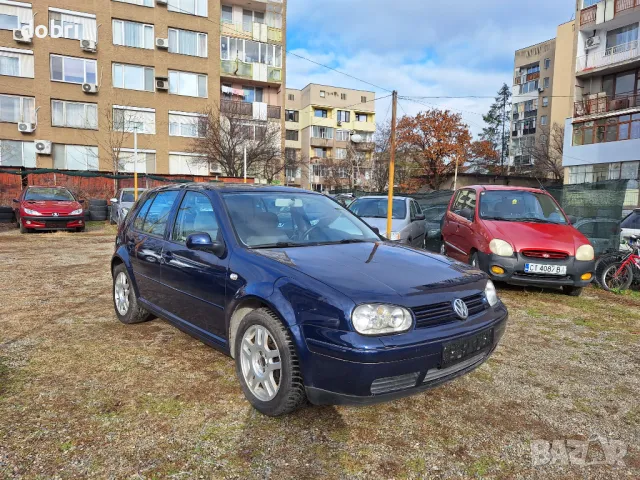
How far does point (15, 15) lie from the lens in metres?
26.5

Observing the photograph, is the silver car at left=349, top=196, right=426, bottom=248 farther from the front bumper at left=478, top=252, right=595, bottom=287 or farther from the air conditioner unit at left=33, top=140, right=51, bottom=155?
the air conditioner unit at left=33, top=140, right=51, bottom=155

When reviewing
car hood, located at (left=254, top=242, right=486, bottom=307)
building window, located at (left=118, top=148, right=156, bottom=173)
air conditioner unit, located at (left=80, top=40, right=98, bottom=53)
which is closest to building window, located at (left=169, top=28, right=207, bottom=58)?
air conditioner unit, located at (left=80, top=40, right=98, bottom=53)

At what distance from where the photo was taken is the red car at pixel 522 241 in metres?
6.19

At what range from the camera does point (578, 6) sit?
31.9 metres

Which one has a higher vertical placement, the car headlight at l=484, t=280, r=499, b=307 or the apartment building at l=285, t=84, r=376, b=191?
the apartment building at l=285, t=84, r=376, b=191

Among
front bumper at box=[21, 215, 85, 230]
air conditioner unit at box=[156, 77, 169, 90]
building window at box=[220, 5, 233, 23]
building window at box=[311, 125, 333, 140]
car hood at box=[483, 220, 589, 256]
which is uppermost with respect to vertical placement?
building window at box=[220, 5, 233, 23]

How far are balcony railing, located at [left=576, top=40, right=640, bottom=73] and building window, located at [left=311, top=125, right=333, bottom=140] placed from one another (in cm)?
3540

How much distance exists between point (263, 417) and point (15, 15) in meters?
33.1

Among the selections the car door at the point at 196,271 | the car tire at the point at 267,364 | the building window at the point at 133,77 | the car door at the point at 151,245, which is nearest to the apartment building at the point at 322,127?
the building window at the point at 133,77

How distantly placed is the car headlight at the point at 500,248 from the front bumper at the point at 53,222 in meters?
13.6

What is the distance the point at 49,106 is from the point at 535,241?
98.8ft

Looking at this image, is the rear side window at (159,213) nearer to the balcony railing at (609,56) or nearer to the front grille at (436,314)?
the front grille at (436,314)

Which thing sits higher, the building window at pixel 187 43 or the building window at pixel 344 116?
the building window at pixel 344 116

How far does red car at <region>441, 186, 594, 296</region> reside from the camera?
619cm
